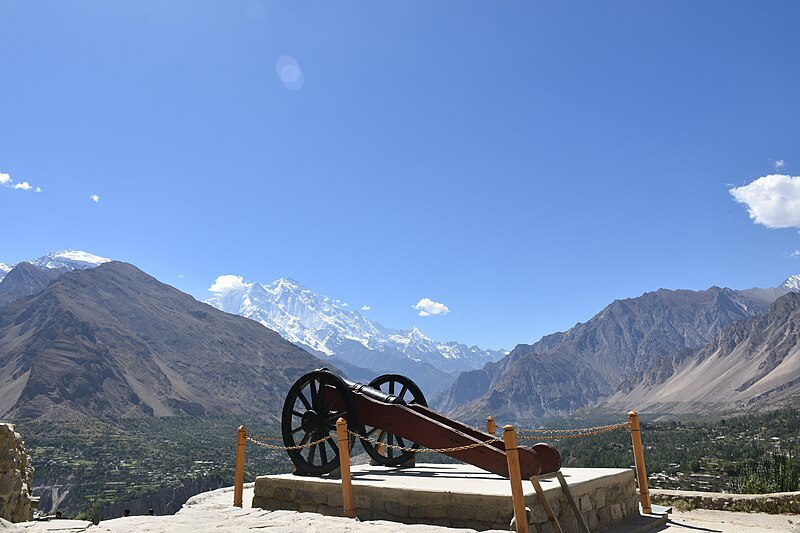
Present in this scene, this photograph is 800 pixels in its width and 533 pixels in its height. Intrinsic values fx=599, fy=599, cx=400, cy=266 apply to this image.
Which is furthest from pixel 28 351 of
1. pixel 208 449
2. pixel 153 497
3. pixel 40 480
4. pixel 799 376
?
pixel 799 376

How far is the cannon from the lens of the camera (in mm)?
7758

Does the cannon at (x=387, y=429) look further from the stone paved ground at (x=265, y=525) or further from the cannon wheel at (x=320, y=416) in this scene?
the stone paved ground at (x=265, y=525)

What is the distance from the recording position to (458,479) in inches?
347

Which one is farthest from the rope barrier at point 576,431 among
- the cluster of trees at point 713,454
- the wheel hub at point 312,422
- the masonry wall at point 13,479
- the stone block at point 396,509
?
the masonry wall at point 13,479

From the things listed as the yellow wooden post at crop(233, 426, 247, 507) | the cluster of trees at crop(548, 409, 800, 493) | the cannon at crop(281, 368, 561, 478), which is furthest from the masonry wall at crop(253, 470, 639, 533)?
the cluster of trees at crop(548, 409, 800, 493)

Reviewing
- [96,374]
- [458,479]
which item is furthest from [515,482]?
[96,374]

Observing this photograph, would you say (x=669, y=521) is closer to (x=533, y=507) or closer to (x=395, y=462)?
(x=533, y=507)

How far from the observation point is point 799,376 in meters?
156

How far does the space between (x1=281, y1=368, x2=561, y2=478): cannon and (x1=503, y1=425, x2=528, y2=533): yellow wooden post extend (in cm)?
45

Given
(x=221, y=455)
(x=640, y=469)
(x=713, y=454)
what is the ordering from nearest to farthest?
(x=640, y=469)
(x=713, y=454)
(x=221, y=455)

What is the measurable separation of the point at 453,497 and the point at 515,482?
41.5 inches

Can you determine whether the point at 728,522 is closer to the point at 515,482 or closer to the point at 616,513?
the point at 616,513

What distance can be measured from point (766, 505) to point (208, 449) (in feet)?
338

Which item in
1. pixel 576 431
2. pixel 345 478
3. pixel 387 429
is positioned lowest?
pixel 345 478
